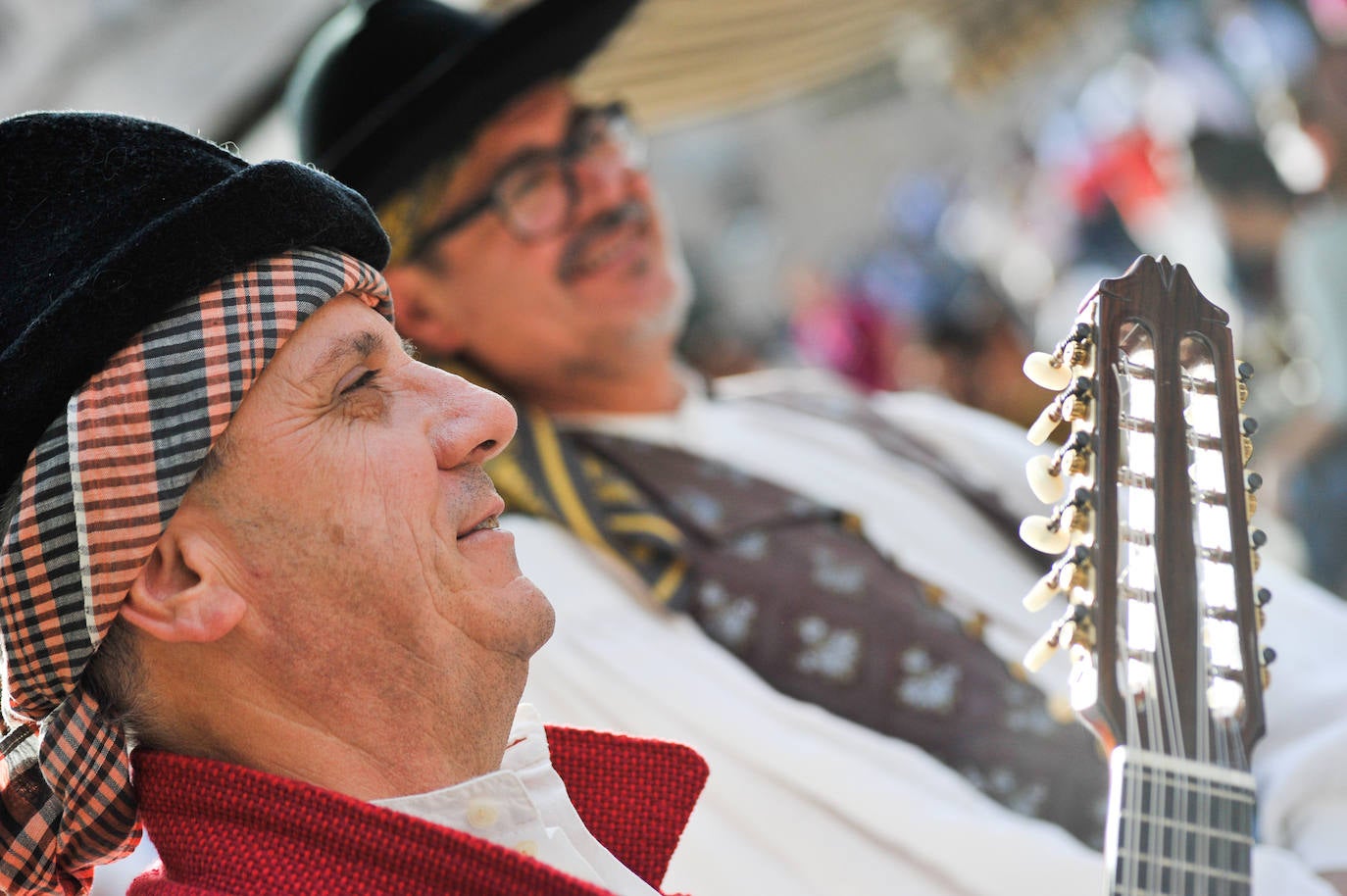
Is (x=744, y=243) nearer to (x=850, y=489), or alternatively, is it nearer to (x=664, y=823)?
(x=850, y=489)

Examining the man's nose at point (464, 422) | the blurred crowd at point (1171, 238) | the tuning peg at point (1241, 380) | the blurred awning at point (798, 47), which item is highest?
the blurred crowd at point (1171, 238)

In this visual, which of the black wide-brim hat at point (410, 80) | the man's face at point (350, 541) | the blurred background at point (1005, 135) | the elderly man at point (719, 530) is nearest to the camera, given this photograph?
the man's face at point (350, 541)

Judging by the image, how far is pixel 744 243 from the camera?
587 inches

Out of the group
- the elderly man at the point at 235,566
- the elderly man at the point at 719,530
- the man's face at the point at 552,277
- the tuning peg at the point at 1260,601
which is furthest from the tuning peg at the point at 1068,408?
the man's face at the point at 552,277

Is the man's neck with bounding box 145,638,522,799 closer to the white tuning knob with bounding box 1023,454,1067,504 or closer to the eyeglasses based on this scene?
the white tuning knob with bounding box 1023,454,1067,504

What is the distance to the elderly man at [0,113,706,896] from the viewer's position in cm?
122

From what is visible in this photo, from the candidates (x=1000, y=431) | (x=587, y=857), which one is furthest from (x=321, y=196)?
(x=1000, y=431)

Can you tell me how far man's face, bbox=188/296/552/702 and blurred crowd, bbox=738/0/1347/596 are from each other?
84 centimetres

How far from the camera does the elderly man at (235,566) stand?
1.22 m

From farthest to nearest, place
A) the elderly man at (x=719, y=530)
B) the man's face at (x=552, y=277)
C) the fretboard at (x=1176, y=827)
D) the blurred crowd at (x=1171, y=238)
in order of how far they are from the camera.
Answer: the blurred crowd at (x=1171, y=238) < the man's face at (x=552, y=277) < the elderly man at (x=719, y=530) < the fretboard at (x=1176, y=827)

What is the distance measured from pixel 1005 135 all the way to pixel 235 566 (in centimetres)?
1128

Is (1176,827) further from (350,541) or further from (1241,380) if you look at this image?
(350,541)

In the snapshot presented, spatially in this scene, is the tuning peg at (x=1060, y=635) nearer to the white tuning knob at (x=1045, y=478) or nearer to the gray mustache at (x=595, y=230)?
the white tuning knob at (x=1045, y=478)

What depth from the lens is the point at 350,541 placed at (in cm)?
129
